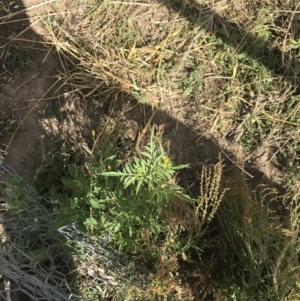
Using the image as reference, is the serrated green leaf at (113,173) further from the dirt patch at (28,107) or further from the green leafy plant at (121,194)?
the dirt patch at (28,107)

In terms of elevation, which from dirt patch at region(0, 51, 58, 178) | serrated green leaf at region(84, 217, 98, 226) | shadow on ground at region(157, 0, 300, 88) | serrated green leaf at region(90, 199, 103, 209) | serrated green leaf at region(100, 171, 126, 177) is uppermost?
shadow on ground at region(157, 0, 300, 88)

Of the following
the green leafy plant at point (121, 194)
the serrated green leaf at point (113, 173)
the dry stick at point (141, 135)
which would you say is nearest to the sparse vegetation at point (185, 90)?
the dry stick at point (141, 135)

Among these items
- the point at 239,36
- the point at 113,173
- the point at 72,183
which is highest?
the point at 239,36

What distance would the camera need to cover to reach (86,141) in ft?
9.94

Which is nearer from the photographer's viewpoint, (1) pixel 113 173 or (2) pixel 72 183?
(1) pixel 113 173

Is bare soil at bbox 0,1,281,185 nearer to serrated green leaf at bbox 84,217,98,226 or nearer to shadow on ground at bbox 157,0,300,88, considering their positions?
shadow on ground at bbox 157,0,300,88

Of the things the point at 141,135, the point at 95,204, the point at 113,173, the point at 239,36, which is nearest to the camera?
the point at 113,173

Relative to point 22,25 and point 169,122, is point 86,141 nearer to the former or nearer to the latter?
point 169,122

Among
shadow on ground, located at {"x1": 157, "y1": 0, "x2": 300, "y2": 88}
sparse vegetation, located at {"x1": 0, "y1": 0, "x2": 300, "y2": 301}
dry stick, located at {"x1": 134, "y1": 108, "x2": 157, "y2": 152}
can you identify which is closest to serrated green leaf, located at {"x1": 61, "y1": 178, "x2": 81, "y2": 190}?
sparse vegetation, located at {"x1": 0, "y1": 0, "x2": 300, "y2": 301}

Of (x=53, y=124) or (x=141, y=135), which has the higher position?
(x=141, y=135)

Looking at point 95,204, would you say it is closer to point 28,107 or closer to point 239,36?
point 28,107

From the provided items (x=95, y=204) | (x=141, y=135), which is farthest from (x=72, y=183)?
(x=141, y=135)

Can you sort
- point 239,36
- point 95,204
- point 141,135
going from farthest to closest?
point 239,36 → point 141,135 → point 95,204

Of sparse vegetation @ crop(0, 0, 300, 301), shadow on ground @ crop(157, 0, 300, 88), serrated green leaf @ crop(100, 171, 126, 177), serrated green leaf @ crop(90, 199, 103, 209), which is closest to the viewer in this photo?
serrated green leaf @ crop(100, 171, 126, 177)
